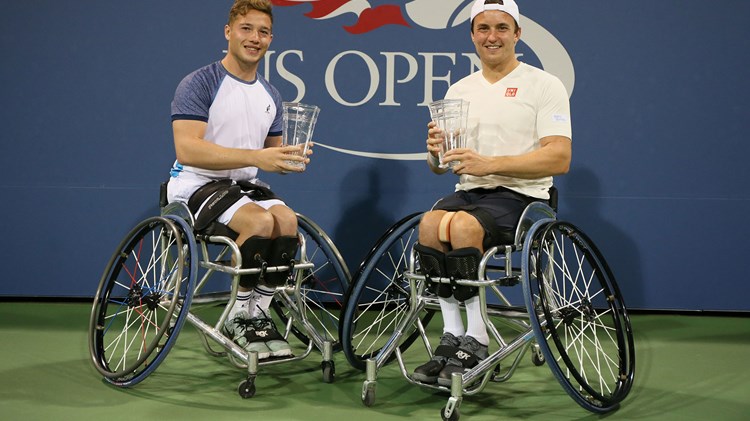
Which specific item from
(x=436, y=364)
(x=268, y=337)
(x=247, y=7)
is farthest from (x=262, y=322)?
(x=247, y=7)

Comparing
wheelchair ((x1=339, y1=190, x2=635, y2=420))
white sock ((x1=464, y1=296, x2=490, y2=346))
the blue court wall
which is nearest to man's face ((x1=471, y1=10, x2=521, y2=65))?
wheelchair ((x1=339, y1=190, x2=635, y2=420))

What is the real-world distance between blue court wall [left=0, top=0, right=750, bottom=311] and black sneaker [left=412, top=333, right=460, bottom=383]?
5.43 feet

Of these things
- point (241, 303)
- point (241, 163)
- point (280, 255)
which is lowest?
point (241, 303)

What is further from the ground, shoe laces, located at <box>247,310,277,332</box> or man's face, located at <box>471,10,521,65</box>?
man's face, located at <box>471,10,521,65</box>

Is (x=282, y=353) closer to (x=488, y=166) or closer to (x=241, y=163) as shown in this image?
(x=241, y=163)

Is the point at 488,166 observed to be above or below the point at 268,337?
above

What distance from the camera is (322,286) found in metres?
4.79

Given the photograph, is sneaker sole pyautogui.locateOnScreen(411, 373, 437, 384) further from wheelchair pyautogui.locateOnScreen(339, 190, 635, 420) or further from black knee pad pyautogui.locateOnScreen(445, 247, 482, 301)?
black knee pad pyautogui.locateOnScreen(445, 247, 482, 301)

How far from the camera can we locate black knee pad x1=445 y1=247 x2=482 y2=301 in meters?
2.96

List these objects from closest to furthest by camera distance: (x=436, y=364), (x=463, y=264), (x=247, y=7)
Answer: (x=463, y=264)
(x=436, y=364)
(x=247, y=7)

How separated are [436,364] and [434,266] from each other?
12.9 inches

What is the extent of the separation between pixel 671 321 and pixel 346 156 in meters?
1.81

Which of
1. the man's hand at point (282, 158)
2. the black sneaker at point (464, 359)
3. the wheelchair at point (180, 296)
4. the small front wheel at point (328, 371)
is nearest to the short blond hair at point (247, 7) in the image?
the man's hand at point (282, 158)

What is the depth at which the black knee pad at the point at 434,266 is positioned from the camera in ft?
9.94
